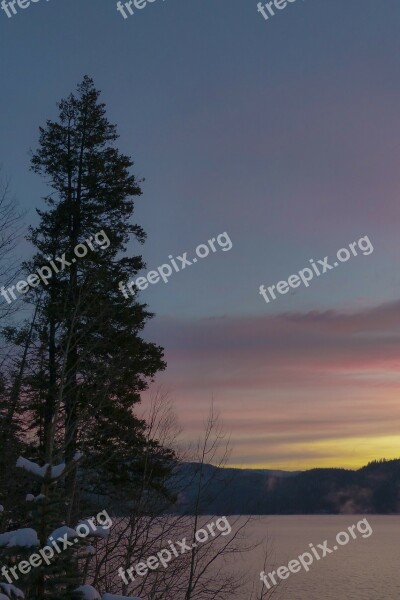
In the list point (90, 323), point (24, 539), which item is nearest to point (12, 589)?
point (24, 539)

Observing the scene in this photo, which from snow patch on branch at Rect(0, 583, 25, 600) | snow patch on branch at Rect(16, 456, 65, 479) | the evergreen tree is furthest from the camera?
the evergreen tree

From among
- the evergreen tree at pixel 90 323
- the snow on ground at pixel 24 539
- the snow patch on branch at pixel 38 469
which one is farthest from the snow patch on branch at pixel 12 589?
the evergreen tree at pixel 90 323

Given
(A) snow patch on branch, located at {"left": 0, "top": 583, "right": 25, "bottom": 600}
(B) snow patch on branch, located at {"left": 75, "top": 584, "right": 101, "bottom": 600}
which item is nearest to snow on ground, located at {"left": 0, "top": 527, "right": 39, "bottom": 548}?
(A) snow patch on branch, located at {"left": 0, "top": 583, "right": 25, "bottom": 600}

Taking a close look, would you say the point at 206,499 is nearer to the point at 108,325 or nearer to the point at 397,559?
the point at 108,325

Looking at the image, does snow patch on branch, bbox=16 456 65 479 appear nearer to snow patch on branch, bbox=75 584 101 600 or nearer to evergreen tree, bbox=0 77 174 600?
snow patch on branch, bbox=75 584 101 600

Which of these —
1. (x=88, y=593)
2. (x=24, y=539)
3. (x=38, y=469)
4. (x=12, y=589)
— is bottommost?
(x=88, y=593)

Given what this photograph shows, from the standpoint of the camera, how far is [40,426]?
21031 mm

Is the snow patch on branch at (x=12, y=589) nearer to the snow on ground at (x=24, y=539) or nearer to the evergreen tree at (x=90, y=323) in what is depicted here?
the snow on ground at (x=24, y=539)

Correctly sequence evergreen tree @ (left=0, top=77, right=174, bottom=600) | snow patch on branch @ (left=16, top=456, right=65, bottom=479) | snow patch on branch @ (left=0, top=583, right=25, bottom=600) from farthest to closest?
evergreen tree @ (left=0, top=77, right=174, bottom=600) < snow patch on branch @ (left=0, top=583, right=25, bottom=600) < snow patch on branch @ (left=16, top=456, right=65, bottom=479)

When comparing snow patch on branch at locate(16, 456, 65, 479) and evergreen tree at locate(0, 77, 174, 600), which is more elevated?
evergreen tree at locate(0, 77, 174, 600)

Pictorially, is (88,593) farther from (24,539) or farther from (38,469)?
(38,469)

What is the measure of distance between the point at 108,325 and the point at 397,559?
257ft

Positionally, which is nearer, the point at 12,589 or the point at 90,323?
the point at 12,589

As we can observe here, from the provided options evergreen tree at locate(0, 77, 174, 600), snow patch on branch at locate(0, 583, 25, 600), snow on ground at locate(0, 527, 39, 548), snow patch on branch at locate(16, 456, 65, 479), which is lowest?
snow patch on branch at locate(0, 583, 25, 600)
